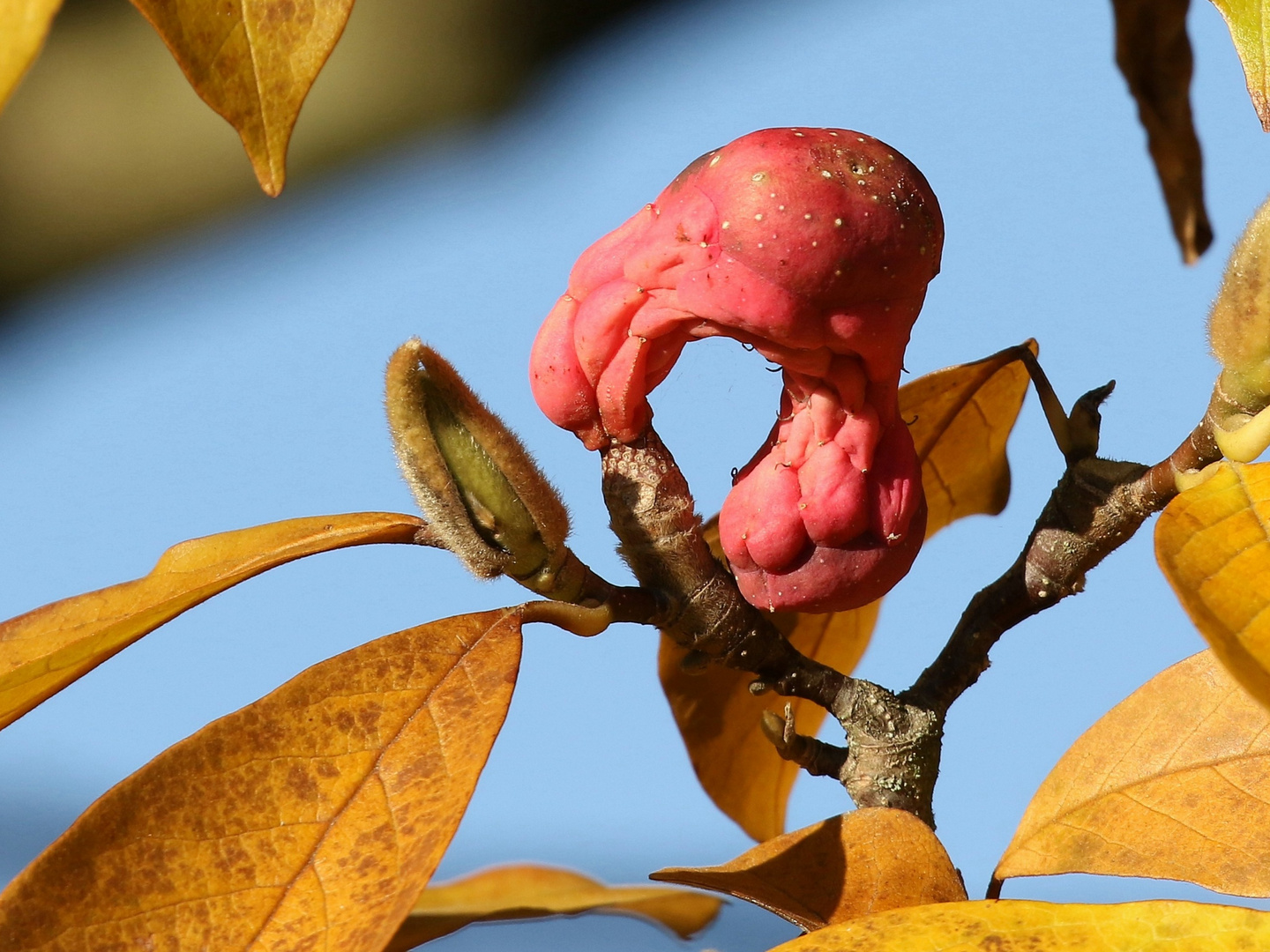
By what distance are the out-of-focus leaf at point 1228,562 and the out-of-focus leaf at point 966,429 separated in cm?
22

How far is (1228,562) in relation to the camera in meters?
0.35

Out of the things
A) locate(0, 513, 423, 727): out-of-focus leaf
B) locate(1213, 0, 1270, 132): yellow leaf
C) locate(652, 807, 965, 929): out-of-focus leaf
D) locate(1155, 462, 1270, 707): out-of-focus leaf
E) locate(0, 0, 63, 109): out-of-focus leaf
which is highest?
locate(0, 0, 63, 109): out-of-focus leaf

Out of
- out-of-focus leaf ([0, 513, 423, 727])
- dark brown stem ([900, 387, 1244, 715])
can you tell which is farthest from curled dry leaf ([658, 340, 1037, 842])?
out-of-focus leaf ([0, 513, 423, 727])

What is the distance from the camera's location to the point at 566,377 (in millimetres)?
462

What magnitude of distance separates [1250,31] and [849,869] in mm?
307

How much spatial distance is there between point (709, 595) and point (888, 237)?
0.16 metres

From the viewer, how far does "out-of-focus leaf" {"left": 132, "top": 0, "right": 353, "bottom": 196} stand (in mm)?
332

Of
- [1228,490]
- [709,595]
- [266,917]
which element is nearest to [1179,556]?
[1228,490]

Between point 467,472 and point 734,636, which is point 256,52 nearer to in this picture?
point 467,472

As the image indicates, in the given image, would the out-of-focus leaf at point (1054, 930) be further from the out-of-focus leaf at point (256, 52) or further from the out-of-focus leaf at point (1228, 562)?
the out-of-focus leaf at point (256, 52)

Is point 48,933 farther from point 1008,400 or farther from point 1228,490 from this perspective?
point 1008,400

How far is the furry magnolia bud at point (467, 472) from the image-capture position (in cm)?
41

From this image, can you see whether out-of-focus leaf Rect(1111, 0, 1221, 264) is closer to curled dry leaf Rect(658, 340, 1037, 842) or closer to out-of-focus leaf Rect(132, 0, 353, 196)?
curled dry leaf Rect(658, 340, 1037, 842)

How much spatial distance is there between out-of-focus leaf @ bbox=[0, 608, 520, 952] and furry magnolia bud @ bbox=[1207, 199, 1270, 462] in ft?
0.84
